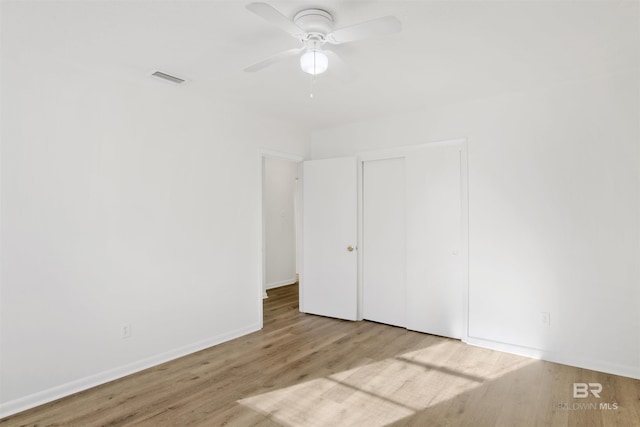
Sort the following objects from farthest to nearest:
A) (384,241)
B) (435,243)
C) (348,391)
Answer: (384,241)
(435,243)
(348,391)

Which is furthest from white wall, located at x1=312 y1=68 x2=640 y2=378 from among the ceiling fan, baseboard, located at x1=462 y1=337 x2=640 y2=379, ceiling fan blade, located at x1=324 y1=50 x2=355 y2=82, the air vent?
the air vent

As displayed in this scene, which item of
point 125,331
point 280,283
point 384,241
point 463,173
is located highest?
point 463,173

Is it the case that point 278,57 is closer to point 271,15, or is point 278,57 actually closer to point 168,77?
point 271,15

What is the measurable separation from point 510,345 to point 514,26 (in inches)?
109

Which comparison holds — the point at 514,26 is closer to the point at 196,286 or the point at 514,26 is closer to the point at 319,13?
the point at 319,13

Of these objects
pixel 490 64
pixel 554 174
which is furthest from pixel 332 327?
pixel 490 64

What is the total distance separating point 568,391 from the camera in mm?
2623

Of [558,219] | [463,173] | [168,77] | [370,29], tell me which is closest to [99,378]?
[168,77]

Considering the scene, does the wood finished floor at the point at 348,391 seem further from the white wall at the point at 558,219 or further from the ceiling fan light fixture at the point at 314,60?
the ceiling fan light fixture at the point at 314,60

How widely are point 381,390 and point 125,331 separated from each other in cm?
216

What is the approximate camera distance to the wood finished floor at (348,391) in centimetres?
230

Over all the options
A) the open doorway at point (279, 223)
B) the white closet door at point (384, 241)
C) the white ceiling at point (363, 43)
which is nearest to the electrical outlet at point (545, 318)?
the white closet door at point (384, 241)

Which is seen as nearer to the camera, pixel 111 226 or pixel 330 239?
pixel 111 226

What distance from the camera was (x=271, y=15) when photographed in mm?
1687
